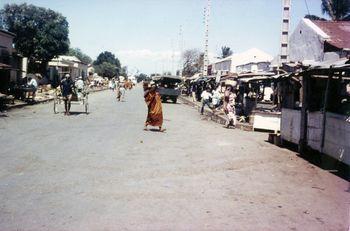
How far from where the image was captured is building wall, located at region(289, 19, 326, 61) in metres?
27.5

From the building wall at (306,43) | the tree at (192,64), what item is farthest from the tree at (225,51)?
the building wall at (306,43)

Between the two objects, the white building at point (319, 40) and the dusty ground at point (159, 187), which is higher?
the white building at point (319, 40)

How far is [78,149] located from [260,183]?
5.04 meters

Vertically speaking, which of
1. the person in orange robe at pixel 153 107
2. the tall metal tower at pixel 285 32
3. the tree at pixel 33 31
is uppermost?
the tree at pixel 33 31

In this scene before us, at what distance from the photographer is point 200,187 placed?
24.1 ft

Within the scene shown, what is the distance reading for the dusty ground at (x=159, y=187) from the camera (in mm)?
5445

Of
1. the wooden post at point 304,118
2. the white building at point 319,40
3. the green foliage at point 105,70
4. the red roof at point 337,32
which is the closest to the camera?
the wooden post at point 304,118

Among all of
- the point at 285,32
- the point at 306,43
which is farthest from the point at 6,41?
the point at 285,32

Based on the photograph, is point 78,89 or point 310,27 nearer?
point 78,89

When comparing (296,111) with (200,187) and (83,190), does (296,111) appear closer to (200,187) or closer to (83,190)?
(200,187)

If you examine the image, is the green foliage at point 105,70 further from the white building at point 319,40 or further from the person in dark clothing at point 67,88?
the person in dark clothing at point 67,88

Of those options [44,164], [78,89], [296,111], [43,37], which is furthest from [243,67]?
[44,164]

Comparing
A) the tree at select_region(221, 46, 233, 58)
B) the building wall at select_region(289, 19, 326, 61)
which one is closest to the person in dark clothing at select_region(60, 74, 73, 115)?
the building wall at select_region(289, 19, 326, 61)

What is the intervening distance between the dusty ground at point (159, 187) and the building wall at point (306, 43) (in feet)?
54.8
